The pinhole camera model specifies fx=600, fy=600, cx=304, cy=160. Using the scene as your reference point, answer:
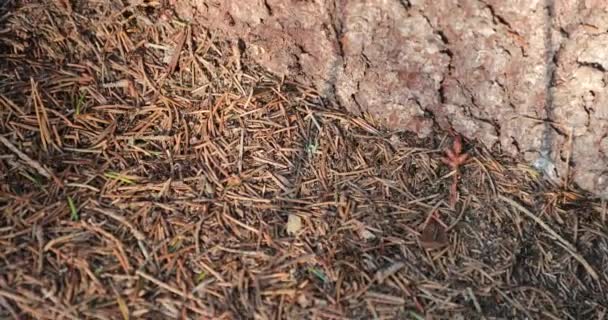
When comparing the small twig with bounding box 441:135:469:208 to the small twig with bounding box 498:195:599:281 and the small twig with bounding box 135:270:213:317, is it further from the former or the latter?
the small twig with bounding box 135:270:213:317

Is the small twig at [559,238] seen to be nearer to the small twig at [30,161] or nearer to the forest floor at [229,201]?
the forest floor at [229,201]

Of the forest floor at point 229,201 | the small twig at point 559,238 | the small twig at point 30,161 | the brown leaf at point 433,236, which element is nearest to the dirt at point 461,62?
the forest floor at point 229,201

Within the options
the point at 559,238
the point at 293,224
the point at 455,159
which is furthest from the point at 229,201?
the point at 559,238

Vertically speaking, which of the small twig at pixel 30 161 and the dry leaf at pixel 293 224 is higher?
the small twig at pixel 30 161

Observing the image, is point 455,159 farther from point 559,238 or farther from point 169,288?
point 169,288

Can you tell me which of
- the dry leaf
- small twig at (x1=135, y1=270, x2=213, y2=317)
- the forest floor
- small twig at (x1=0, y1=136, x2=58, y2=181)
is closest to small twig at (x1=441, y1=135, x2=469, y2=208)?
the forest floor

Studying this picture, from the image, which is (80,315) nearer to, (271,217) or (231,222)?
(231,222)
